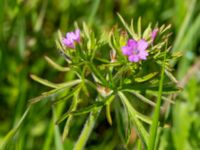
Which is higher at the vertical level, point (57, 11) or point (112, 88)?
point (57, 11)

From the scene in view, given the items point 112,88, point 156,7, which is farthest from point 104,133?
point 112,88

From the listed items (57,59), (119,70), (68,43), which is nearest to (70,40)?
(68,43)

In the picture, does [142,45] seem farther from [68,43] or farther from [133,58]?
[68,43]

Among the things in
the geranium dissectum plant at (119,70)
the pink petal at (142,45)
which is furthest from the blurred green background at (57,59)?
the pink petal at (142,45)

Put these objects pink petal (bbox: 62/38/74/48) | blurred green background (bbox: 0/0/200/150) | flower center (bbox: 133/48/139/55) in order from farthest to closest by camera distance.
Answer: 1. blurred green background (bbox: 0/0/200/150)
2. pink petal (bbox: 62/38/74/48)
3. flower center (bbox: 133/48/139/55)

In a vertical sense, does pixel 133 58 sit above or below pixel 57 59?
below

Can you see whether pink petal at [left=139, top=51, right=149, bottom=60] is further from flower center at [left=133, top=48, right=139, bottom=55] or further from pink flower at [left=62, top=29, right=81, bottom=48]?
pink flower at [left=62, top=29, right=81, bottom=48]

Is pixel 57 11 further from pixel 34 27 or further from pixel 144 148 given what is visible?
pixel 144 148

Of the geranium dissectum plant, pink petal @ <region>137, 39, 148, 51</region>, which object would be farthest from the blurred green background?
pink petal @ <region>137, 39, 148, 51</region>
